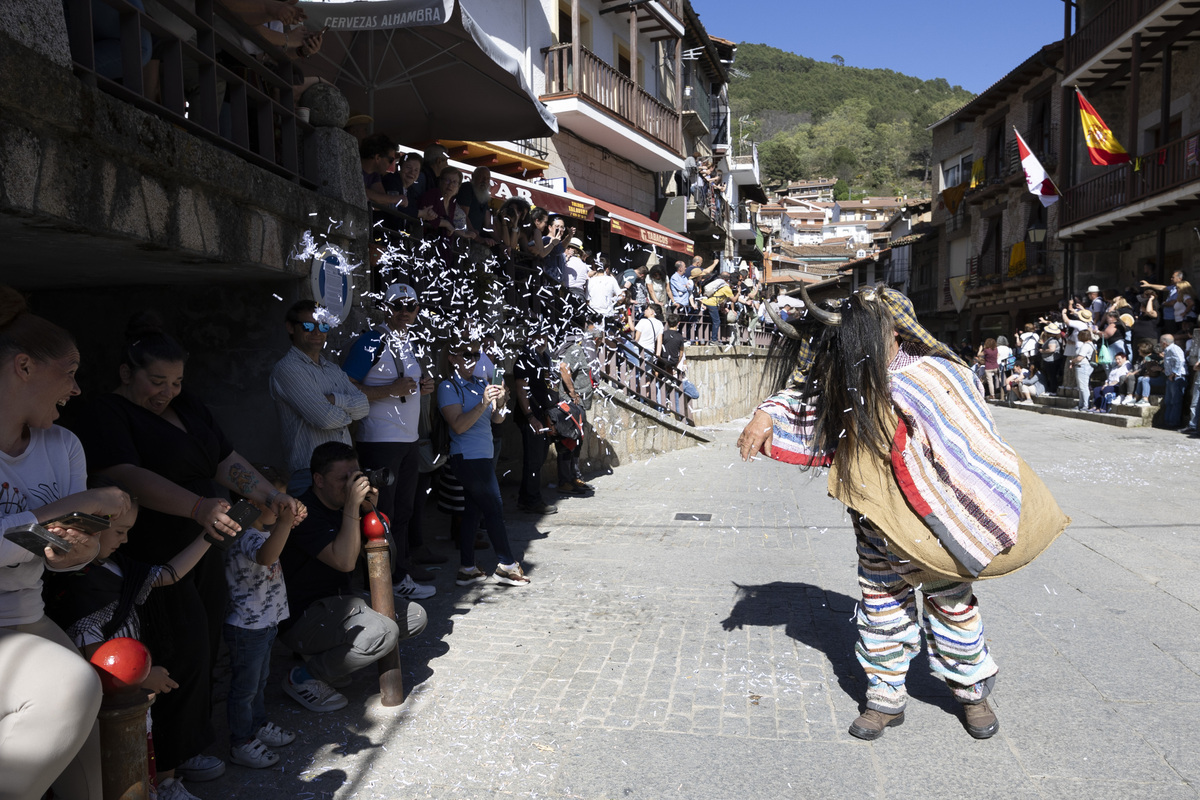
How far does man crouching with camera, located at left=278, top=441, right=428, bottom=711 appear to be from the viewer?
11.7 feet

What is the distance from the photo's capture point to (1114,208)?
65.8ft

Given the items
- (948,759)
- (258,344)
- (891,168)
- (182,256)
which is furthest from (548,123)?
(891,168)

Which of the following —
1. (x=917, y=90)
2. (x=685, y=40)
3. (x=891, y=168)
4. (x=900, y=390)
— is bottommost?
(x=900, y=390)

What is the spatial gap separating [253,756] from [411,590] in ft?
6.94

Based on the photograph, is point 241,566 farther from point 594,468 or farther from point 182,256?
point 594,468

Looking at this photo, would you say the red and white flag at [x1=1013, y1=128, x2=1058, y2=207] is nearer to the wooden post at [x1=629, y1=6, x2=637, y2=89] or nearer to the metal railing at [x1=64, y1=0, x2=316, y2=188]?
the wooden post at [x1=629, y1=6, x2=637, y2=89]

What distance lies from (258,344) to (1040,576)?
5393 mm

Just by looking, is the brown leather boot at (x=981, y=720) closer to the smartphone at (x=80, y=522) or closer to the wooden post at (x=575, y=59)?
the smartphone at (x=80, y=522)

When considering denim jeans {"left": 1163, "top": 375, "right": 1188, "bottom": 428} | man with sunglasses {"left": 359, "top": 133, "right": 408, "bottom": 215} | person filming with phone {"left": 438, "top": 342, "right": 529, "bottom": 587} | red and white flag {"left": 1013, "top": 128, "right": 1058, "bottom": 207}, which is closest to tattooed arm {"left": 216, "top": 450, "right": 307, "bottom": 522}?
person filming with phone {"left": 438, "top": 342, "right": 529, "bottom": 587}

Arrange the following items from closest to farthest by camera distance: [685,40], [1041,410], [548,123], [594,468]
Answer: [548,123]
[594,468]
[1041,410]
[685,40]

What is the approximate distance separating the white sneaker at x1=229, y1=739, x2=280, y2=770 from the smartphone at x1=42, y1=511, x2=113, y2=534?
4.61 ft

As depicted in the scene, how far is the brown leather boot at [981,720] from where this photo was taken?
3293 mm

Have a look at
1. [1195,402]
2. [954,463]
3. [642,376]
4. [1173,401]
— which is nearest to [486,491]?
[954,463]

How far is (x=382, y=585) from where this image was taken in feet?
12.3
